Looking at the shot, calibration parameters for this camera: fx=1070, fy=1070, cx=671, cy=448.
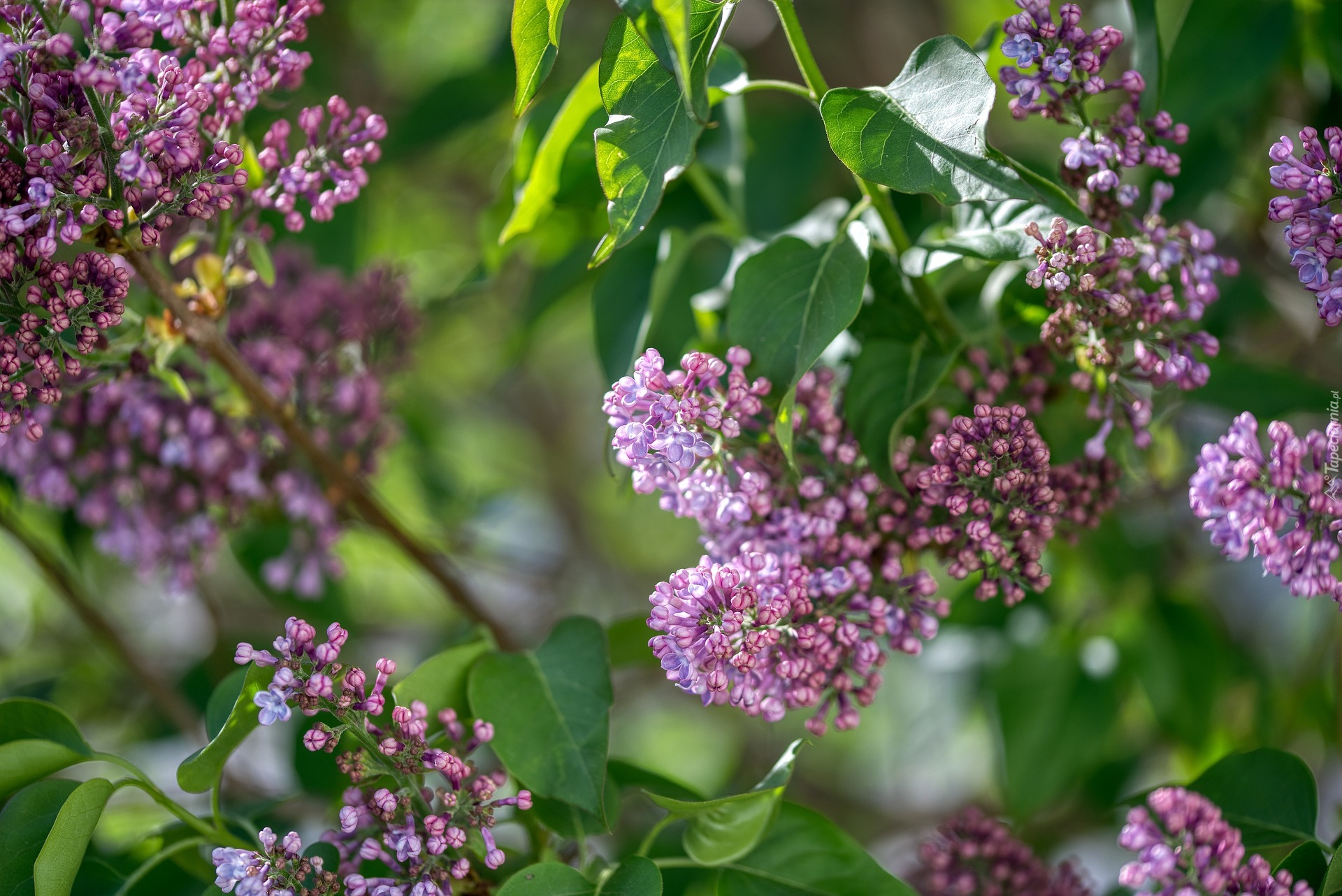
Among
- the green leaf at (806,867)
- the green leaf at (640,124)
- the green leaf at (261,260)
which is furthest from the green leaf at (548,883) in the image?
the green leaf at (261,260)

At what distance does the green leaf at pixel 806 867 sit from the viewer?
0.89 meters

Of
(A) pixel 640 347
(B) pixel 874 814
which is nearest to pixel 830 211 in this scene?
(A) pixel 640 347

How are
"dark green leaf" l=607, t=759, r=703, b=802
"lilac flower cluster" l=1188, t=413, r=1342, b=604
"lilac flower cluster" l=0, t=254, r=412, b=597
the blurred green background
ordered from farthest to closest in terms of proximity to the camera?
the blurred green background < "lilac flower cluster" l=0, t=254, r=412, b=597 < "dark green leaf" l=607, t=759, r=703, b=802 < "lilac flower cluster" l=1188, t=413, r=1342, b=604

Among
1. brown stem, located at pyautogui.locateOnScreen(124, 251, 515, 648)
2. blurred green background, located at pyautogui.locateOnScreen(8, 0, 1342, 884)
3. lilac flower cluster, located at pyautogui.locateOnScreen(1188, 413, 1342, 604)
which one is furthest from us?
blurred green background, located at pyautogui.locateOnScreen(8, 0, 1342, 884)

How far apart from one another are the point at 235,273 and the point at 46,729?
426mm

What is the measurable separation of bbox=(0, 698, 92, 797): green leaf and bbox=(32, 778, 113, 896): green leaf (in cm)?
5

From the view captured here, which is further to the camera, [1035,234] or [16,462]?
[16,462]

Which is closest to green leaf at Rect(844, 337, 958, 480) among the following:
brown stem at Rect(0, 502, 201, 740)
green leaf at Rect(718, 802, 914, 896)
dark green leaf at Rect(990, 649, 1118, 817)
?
green leaf at Rect(718, 802, 914, 896)

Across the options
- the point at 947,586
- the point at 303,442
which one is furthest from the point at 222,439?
the point at 947,586

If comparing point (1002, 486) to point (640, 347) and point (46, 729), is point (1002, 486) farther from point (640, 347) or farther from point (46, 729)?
point (46, 729)

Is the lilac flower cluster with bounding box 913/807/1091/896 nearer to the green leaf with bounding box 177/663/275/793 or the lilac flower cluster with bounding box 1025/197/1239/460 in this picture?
the lilac flower cluster with bounding box 1025/197/1239/460

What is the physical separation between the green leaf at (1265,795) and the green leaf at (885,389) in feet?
1.29

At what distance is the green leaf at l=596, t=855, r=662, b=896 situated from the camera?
2.59 ft

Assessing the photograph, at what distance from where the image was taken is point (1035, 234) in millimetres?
769
